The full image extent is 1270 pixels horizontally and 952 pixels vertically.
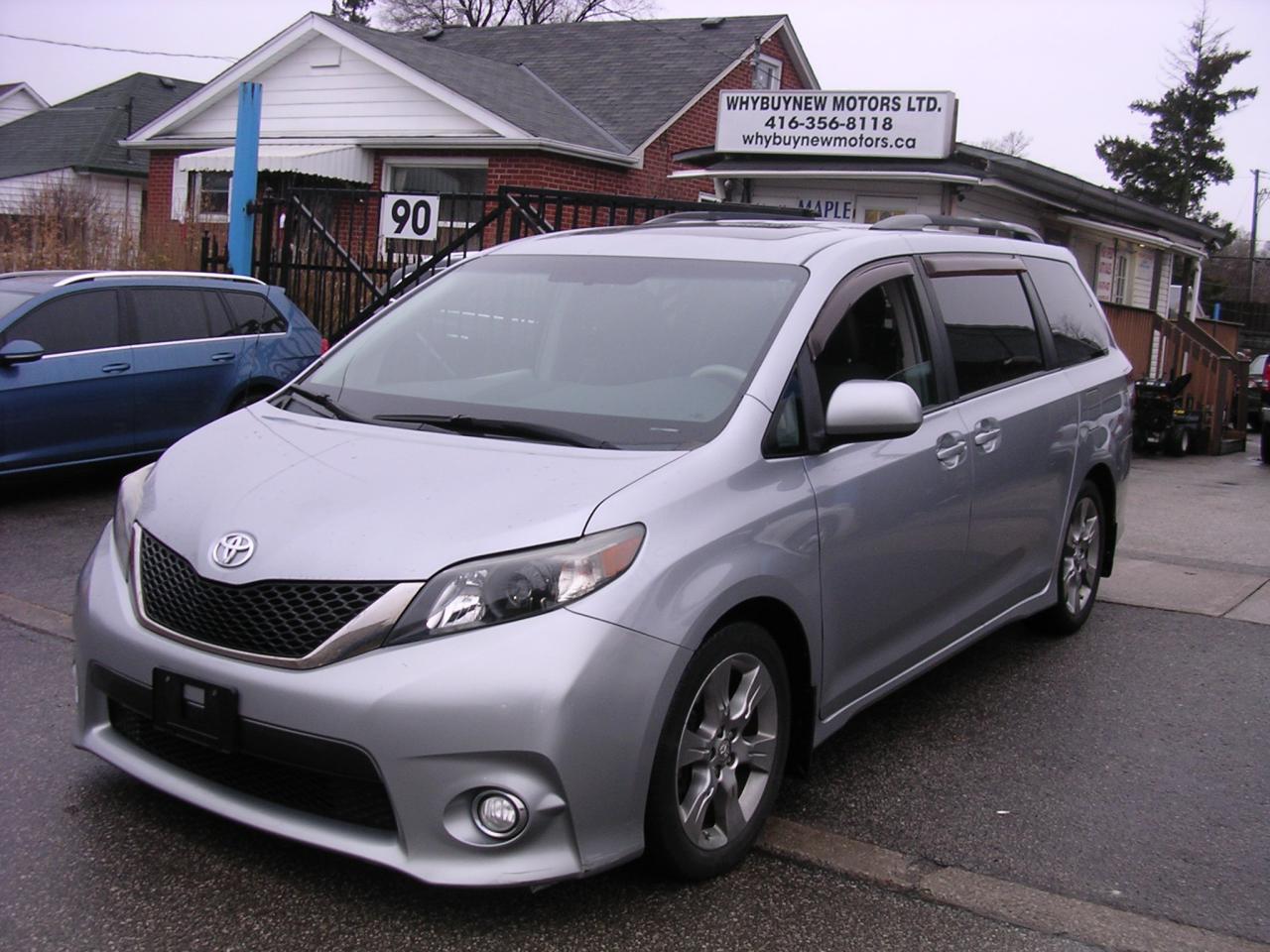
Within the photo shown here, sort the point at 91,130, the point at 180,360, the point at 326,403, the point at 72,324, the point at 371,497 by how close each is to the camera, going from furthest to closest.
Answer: the point at 91,130 → the point at 180,360 → the point at 72,324 → the point at 326,403 → the point at 371,497

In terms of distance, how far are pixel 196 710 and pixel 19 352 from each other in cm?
589

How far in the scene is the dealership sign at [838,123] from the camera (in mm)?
15438

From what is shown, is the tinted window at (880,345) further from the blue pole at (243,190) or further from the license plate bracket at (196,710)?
the blue pole at (243,190)

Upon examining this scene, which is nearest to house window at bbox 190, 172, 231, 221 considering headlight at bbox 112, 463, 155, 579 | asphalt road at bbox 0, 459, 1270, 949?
asphalt road at bbox 0, 459, 1270, 949

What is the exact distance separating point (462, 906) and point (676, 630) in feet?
2.95

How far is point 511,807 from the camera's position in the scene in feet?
9.93

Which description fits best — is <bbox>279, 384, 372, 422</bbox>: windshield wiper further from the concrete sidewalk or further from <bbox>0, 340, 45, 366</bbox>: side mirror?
<bbox>0, 340, 45, 366</bbox>: side mirror

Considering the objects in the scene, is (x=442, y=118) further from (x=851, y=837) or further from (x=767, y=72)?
(x=851, y=837)

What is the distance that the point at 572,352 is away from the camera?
4.18 meters

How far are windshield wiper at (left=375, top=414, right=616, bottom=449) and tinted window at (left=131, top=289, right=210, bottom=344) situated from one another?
19.2ft

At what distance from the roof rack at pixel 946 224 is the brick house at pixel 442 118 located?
567 inches

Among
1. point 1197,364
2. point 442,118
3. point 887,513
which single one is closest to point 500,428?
point 887,513

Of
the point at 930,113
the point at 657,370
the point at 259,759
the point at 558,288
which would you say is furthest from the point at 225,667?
the point at 930,113

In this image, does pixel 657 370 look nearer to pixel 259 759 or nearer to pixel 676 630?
pixel 676 630
